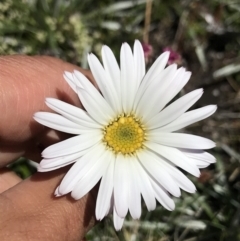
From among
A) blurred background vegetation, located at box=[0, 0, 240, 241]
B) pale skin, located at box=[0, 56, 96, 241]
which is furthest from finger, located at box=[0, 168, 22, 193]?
blurred background vegetation, located at box=[0, 0, 240, 241]

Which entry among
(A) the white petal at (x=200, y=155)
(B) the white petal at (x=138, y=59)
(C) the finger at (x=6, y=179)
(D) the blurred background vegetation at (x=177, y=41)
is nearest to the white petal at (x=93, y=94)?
(B) the white petal at (x=138, y=59)

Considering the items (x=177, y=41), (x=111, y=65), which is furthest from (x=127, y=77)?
(x=177, y=41)

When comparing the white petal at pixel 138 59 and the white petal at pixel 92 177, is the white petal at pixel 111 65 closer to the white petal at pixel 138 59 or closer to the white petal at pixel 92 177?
the white petal at pixel 138 59

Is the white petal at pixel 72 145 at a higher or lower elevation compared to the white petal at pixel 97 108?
lower

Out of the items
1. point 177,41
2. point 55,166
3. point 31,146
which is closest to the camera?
point 55,166

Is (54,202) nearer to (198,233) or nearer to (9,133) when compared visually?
(9,133)

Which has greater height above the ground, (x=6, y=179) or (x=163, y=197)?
(x=163, y=197)

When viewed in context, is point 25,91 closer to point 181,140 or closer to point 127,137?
point 127,137
